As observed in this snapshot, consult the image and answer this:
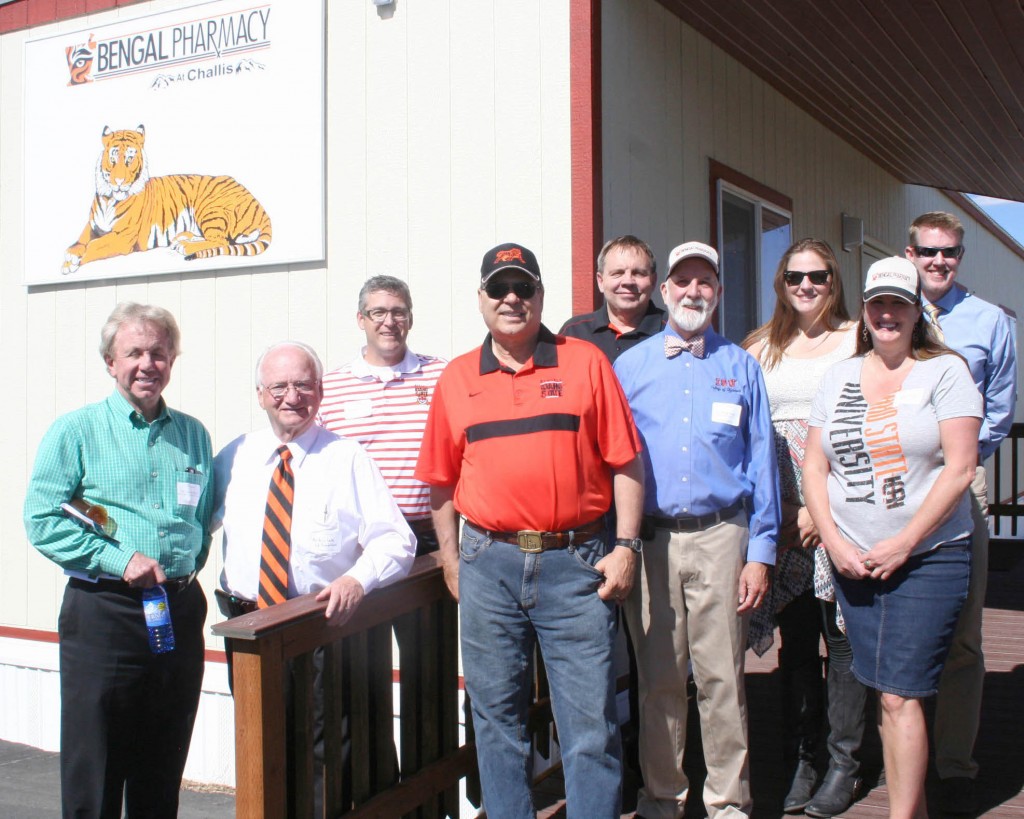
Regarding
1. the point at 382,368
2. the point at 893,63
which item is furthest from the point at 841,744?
the point at 893,63

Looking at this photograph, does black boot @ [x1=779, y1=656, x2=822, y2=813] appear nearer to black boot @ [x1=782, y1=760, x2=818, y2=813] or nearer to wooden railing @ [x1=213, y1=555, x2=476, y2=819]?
black boot @ [x1=782, y1=760, x2=818, y2=813]

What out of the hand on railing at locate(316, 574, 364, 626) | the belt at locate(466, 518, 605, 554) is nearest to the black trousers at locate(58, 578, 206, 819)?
the hand on railing at locate(316, 574, 364, 626)

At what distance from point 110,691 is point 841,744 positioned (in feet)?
7.53

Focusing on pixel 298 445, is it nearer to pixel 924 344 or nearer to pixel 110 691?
pixel 110 691

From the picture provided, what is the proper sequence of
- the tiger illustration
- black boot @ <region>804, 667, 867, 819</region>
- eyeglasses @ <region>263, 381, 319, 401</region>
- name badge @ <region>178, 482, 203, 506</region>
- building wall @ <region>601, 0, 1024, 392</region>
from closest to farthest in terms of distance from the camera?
eyeglasses @ <region>263, 381, 319, 401</region>
name badge @ <region>178, 482, 203, 506</region>
black boot @ <region>804, 667, 867, 819</region>
building wall @ <region>601, 0, 1024, 392</region>
the tiger illustration

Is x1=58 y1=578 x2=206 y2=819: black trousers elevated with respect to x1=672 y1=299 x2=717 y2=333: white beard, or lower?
lower

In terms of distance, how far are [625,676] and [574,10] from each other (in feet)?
9.76

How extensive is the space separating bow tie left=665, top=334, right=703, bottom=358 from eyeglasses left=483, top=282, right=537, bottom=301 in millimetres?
509

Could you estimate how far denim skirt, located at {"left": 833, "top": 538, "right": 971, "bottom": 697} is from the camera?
8.94 ft

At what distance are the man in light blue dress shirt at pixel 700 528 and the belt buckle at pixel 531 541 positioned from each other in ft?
1.54

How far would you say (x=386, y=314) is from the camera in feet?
11.4

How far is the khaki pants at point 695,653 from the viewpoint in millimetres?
3010

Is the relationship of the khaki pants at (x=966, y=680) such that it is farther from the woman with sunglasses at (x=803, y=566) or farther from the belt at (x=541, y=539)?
the belt at (x=541, y=539)

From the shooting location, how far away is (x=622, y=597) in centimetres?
282
